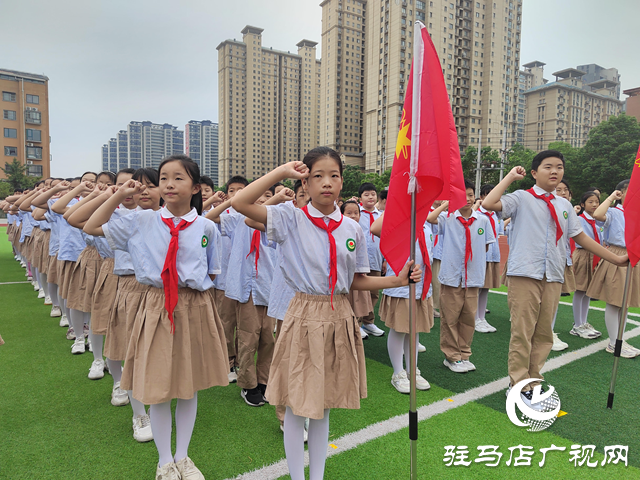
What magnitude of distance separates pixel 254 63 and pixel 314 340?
93856mm

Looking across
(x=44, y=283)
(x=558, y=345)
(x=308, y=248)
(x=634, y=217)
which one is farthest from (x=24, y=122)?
A: (x=634, y=217)

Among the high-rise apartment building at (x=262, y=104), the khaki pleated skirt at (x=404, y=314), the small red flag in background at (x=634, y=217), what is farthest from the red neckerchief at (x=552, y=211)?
the high-rise apartment building at (x=262, y=104)

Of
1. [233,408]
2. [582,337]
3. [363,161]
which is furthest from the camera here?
[363,161]

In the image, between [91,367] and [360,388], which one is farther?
[91,367]

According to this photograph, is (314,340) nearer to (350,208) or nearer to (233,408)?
(233,408)

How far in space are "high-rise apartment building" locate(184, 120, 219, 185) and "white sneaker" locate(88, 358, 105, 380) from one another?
94.8 metres

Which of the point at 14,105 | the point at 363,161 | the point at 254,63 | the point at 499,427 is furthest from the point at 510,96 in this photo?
the point at 499,427

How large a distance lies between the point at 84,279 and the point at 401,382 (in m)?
3.29

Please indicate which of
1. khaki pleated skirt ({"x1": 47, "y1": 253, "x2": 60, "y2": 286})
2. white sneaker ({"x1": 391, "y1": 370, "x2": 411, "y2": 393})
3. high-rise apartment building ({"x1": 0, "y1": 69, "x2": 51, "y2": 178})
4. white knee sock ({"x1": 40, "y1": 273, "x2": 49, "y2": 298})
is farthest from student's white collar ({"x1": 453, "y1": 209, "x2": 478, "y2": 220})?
high-rise apartment building ({"x1": 0, "y1": 69, "x2": 51, "y2": 178})

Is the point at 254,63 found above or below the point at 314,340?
above

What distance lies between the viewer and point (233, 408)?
140 inches

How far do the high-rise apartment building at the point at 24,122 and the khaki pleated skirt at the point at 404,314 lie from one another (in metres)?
54.9

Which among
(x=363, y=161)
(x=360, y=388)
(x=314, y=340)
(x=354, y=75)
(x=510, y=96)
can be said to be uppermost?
(x=354, y=75)

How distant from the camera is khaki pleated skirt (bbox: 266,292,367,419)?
2.06 meters
